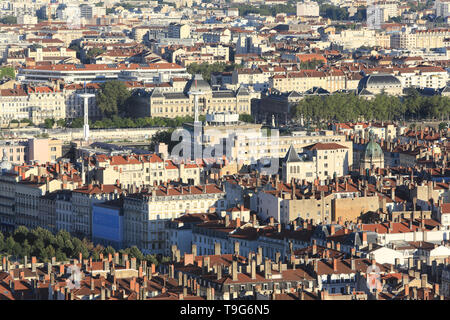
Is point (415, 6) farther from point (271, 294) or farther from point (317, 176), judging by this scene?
point (271, 294)

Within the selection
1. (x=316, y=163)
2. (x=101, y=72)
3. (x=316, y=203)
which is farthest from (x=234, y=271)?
(x=101, y=72)

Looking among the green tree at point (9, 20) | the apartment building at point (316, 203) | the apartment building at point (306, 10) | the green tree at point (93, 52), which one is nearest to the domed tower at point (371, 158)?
the apartment building at point (316, 203)

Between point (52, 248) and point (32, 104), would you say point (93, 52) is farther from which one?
point (52, 248)

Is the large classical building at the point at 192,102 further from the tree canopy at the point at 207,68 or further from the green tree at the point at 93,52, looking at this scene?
the green tree at the point at 93,52

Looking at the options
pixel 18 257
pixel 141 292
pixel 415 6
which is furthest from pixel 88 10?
pixel 141 292

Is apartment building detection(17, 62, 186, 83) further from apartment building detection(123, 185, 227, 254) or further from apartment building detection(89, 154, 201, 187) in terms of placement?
apartment building detection(123, 185, 227, 254)
